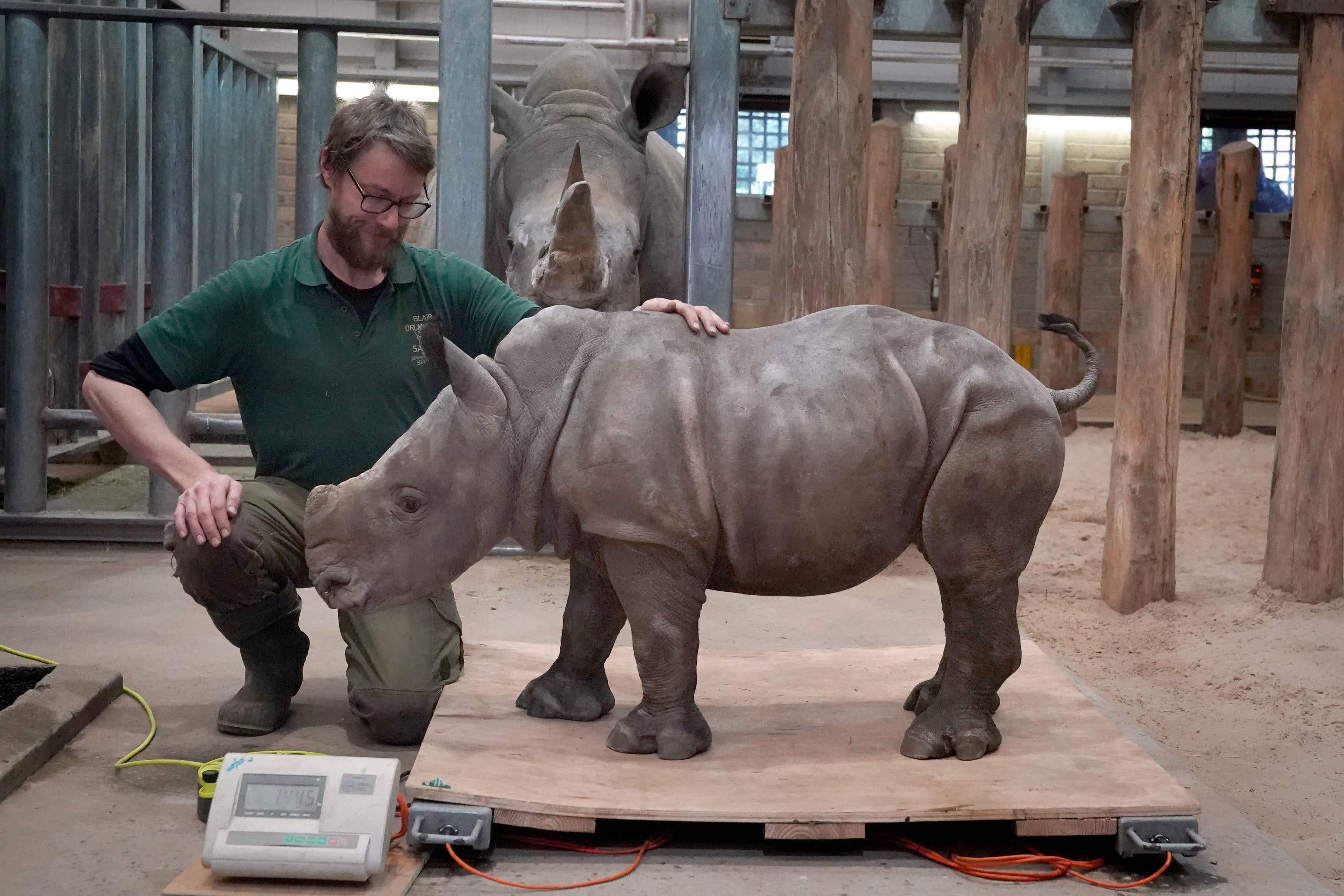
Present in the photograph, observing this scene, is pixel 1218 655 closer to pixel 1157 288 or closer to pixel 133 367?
pixel 1157 288

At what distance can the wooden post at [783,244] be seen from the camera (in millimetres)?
5301

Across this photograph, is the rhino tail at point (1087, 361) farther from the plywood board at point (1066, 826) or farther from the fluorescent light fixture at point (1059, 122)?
the fluorescent light fixture at point (1059, 122)

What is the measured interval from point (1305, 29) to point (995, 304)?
1527mm

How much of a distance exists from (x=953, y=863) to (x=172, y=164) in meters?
4.26

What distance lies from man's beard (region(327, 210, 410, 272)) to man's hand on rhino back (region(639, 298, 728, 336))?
65cm

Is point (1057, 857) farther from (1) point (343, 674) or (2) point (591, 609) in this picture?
(1) point (343, 674)

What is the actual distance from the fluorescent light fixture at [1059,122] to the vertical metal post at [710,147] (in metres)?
9.36

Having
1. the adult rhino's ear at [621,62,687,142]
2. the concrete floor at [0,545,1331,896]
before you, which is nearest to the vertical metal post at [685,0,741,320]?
the adult rhino's ear at [621,62,687,142]

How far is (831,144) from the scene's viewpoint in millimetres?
5094

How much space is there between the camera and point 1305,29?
5090 millimetres

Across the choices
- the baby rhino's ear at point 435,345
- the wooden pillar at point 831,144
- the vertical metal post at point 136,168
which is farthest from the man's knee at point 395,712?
the vertical metal post at point 136,168

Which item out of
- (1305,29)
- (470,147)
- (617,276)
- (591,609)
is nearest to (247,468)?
(470,147)

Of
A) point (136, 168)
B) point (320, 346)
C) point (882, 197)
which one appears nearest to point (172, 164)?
point (136, 168)

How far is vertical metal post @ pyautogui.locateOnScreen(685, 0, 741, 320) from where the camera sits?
17.6 feet
